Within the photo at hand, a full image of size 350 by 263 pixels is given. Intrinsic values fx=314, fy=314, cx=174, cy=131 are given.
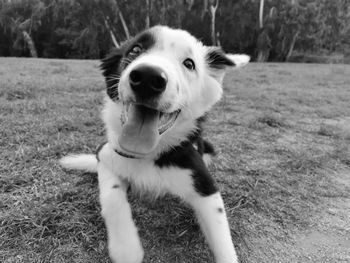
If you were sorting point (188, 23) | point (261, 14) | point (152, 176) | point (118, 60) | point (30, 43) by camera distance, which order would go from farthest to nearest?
point (30, 43)
point (188, 23)
point (261, 14)
point (118, 60)
point (152, 176)

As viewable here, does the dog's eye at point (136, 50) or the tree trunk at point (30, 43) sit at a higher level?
the dog's eye at point (136, 50)

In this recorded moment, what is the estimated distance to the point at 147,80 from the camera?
67.3 inches

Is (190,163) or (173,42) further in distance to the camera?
(173,42)

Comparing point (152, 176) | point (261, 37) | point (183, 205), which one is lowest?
point (261, 37)

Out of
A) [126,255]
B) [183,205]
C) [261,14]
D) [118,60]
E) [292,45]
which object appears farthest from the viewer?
[292,45]

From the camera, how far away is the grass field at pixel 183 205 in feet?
5.86

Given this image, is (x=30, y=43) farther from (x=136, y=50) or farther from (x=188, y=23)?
(x=136, y=50)

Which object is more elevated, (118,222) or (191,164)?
(191,164)

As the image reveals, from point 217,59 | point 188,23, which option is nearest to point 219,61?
point 217,59

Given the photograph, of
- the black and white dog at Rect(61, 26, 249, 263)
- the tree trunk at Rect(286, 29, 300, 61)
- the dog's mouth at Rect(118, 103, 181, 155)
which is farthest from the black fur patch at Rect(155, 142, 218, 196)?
the tree trunk at Rect(286, 29, 300, 61)

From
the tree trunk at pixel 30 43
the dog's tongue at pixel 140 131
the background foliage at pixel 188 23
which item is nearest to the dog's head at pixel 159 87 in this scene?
the dog's tongue at pixel 140 131

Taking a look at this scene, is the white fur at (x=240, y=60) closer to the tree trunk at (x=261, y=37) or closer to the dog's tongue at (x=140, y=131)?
the dog's tongue at (x=140, y=131)

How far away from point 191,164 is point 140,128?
408mm

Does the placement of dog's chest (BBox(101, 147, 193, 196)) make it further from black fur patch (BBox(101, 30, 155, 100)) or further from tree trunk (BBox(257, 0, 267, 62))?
tree trunk (BBox(257, 0, 267, 62))
